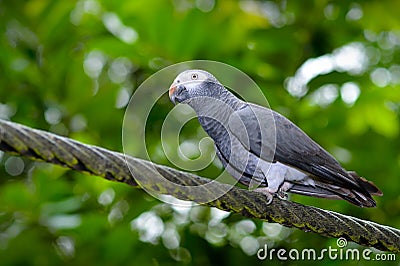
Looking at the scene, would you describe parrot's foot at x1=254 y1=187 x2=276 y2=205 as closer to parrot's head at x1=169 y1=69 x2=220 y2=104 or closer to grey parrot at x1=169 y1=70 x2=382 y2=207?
grey parrot at x1=169 y1=70 x2=382 y2=207

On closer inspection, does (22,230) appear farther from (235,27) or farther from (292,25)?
(292,25)

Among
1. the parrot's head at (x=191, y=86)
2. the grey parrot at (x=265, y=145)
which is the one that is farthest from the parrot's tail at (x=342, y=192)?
the parrot's head at (x=191, y=86)

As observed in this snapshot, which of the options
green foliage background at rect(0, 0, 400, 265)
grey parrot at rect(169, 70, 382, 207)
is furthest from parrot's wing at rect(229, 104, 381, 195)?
green foliage background at rect(0, 0, 400, 265)

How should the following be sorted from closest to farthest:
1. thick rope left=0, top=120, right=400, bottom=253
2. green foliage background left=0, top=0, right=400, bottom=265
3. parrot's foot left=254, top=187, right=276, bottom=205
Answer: thick rope left=0, top=120, right=400, bottom=253, parrot's foot left=254, top=187, right=276, bottom=205, green foliage background left=0, top=0, right=400, bottom=265

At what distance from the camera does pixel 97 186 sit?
134 centimetres

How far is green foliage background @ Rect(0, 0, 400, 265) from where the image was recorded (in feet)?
3.98

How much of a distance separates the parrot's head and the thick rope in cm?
16

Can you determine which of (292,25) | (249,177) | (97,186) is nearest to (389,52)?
(292,25)

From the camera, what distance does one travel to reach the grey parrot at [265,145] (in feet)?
2.47

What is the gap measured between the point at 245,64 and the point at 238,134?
0.53 m

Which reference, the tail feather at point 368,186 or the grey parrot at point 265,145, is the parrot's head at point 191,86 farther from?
the tail feather at point 368,186

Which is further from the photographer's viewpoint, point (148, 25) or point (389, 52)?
point (389, 52)

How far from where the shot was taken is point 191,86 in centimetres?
77

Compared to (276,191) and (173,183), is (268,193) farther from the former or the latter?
(173,183)
